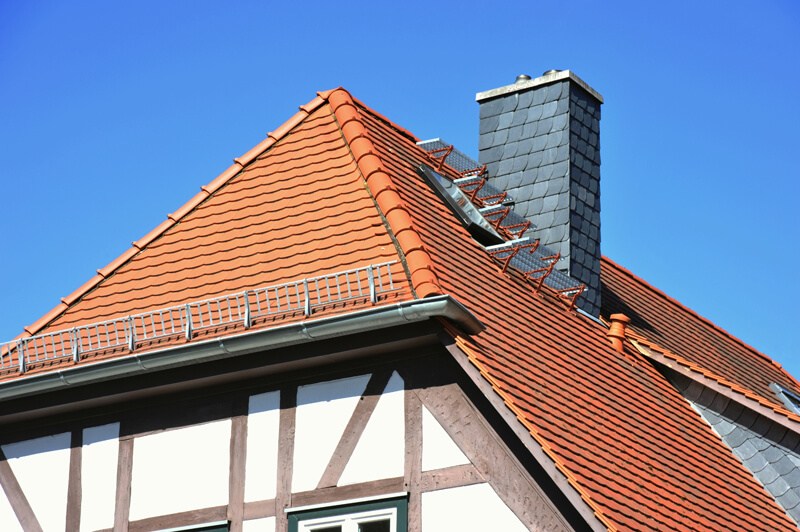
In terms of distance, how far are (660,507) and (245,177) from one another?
508 cm

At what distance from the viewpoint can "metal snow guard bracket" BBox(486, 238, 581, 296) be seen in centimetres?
1203

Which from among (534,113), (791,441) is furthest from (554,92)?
(791,441)

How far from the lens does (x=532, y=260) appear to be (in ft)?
40.9

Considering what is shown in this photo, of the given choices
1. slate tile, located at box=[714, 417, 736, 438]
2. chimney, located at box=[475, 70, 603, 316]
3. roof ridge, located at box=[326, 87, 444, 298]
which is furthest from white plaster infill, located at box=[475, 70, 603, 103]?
slate tile, located at box=[714, 417, 736, 438]

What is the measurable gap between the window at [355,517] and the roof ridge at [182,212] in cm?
361

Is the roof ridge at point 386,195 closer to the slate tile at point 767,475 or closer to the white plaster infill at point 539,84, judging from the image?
the white plaster infill at point 539,84

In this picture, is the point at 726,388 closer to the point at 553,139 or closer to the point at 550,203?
the point at 550,203

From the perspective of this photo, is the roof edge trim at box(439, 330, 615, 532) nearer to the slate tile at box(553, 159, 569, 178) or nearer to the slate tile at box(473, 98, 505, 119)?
the slate tile at box(553, 159, 569, 178)

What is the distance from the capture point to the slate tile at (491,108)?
15.2 meters

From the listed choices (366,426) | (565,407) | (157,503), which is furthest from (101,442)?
(565,407)

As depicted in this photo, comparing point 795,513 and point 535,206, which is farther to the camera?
point 535,206

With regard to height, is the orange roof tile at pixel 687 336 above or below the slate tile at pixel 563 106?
below

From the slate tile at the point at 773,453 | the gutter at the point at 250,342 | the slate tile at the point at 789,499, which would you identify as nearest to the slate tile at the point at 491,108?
the slate tile at the point at 773,453

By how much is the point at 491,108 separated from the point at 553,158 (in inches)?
50.4
